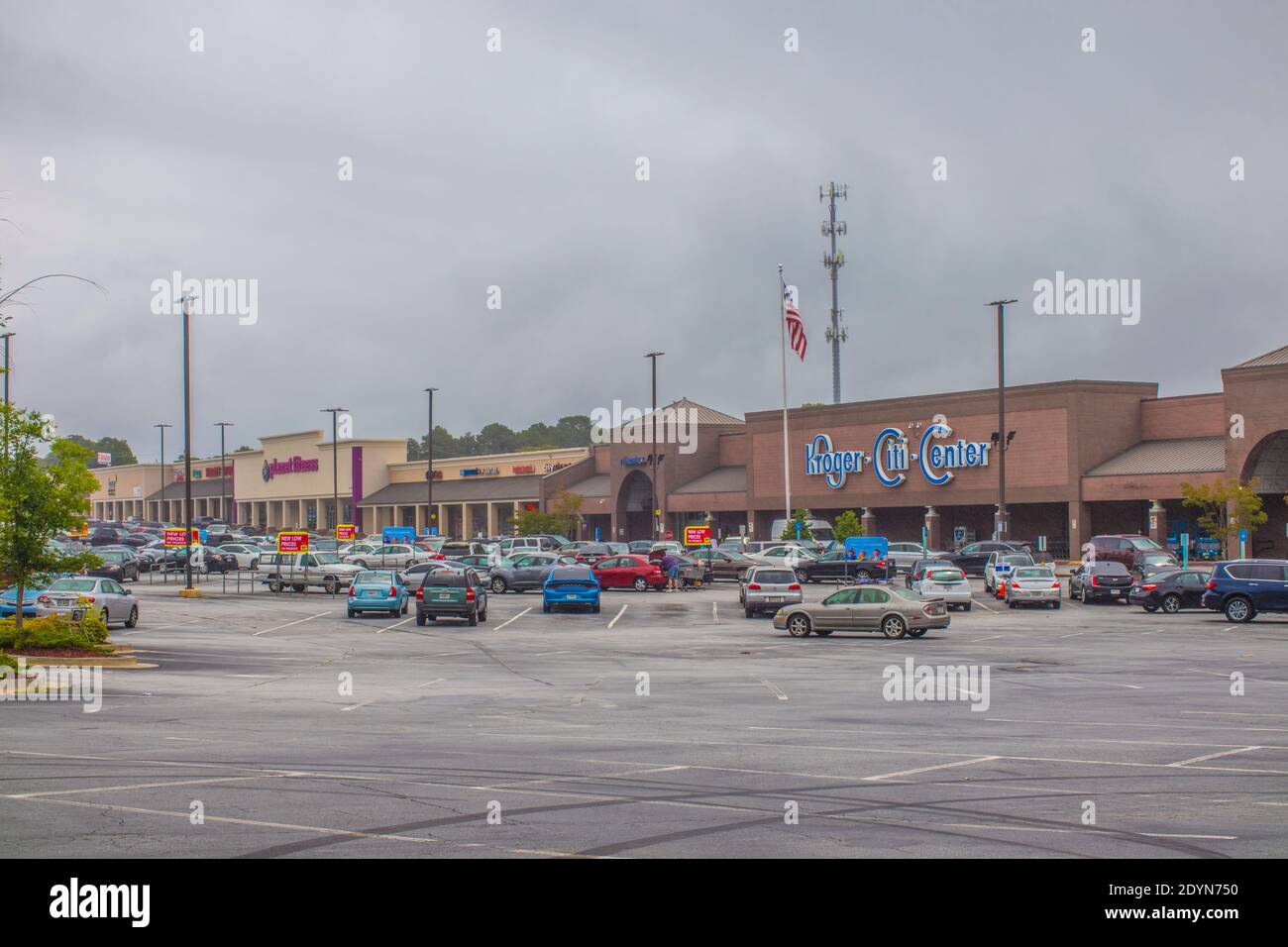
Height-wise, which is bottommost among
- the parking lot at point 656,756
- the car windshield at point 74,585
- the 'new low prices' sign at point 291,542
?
the parking lot at point 656,756

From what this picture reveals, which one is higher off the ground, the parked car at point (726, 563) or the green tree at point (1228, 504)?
the green tree at point (1228, 504)

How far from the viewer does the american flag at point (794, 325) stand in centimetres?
5678

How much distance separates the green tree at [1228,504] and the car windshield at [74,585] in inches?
1826

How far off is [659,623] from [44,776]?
2612 centimetres

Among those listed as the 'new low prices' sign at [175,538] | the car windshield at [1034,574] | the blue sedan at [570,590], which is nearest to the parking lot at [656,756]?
the blue sedan at [570,590]

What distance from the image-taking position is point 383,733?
1603 cm

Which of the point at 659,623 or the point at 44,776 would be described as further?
the point at 659,623

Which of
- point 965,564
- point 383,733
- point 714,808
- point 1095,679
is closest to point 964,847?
point 714,808

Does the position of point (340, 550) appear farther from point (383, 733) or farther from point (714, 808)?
point (714, 808)

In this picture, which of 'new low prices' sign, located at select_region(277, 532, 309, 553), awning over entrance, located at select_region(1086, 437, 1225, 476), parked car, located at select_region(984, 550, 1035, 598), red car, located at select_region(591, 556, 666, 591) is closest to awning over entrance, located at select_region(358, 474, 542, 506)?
awning over entrance, located at select_region(1086, 437, 1225, 476)

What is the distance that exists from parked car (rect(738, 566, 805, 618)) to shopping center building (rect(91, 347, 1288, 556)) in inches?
1002

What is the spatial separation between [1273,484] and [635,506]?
4590 centimetres

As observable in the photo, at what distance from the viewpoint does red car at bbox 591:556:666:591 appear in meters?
50.9

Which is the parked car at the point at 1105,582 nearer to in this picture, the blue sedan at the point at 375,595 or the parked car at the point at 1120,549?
the parked car at the point at 1120,549
